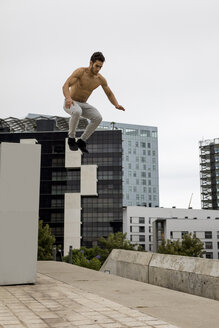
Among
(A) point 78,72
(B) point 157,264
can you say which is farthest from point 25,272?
(A) point 78,72

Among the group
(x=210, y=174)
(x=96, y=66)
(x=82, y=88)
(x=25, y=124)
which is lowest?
(x=82, y=88)

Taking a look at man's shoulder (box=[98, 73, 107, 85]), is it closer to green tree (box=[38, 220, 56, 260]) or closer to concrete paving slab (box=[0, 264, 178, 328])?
concrete paving slab (box=[0, 264, 178, 328])

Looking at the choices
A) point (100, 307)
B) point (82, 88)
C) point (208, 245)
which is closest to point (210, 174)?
point (208, 245)

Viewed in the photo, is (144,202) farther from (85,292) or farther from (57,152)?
(85,292)

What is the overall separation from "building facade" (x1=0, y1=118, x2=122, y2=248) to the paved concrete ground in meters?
75.3

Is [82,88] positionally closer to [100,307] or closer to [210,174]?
[100,307]

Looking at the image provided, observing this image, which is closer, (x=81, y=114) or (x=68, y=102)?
(x=68, y=102)

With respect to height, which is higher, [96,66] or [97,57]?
[97,57]

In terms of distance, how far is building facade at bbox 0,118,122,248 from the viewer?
84.5m

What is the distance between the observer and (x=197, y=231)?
363ft

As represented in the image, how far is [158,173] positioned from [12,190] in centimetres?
17079

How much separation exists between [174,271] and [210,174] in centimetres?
14287

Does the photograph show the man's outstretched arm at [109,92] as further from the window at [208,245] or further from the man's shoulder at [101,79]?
the window at [208,245]

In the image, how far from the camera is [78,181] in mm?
85312
